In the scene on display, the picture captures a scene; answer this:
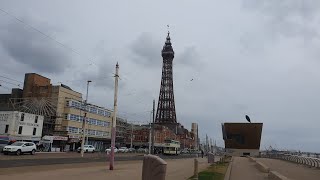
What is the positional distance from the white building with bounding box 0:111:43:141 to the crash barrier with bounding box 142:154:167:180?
204 feet

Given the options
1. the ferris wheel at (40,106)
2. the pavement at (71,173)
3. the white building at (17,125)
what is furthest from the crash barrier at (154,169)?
the ferris wheel at (40,106)

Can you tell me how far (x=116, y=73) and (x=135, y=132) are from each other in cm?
9580

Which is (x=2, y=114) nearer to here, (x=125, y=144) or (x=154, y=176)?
(x=125, y=144)

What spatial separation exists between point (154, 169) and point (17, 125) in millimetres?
63486

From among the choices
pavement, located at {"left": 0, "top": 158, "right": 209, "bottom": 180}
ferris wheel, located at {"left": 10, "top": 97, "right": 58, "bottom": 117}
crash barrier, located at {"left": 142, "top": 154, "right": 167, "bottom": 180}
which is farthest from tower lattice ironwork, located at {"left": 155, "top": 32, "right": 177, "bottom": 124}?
crash barrier, located at {"left": 142, "top": 154, "right": 167, "bottom": 180}

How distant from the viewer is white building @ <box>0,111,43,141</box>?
64.1m

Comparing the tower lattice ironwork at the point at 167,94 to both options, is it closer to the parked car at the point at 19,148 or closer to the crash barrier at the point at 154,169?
the parked car at the point at 19,148

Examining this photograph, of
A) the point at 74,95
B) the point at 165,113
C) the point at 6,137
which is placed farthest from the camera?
the point at 165,113

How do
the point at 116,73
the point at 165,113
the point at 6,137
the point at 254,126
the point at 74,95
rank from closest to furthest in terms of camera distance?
the point at 116,73 → the point at 6,137 → the point at 74,95 → the point at 254,126 → the point at 165,113

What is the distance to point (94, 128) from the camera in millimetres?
89125

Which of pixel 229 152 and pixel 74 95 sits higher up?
pixel 74 95

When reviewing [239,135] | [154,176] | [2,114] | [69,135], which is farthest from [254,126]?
[154,176]

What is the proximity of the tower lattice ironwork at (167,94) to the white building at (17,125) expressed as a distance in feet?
318

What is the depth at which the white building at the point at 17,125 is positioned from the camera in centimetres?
6412
